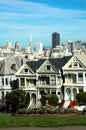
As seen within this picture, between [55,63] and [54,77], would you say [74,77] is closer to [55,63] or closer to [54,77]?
[54,77]

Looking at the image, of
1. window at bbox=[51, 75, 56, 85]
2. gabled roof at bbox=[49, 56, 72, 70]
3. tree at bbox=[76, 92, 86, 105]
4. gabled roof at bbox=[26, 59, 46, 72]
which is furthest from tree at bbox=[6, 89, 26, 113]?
gabled roof at bbox=[49, 56, 72, 70]

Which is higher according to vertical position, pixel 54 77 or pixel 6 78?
pixel 6 78

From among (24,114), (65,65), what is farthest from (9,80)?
(24,114)

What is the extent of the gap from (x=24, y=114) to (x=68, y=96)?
28.9 m

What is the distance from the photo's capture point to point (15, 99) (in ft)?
Result: 166

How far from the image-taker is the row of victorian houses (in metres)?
56.0

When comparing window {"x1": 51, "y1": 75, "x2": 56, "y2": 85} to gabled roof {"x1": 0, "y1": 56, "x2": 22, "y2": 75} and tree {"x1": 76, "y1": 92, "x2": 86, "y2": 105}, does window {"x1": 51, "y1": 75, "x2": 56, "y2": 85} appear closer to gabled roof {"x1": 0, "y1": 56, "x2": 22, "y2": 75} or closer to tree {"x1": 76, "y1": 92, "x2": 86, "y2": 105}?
tree {"x1": 76, "y1": 92, "x2": 86, "y2": 105}

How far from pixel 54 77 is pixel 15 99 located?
8373 mm

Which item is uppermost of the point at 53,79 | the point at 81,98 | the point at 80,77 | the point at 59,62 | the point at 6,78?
the point at 59,62

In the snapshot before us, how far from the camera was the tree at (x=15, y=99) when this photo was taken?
50.6 m

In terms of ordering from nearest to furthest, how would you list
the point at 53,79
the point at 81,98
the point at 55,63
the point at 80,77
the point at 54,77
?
1. the point at 81,98
2. the point at 80,77
3. the point at 54,77
4. the point at 53,79
5. the point at 55,63

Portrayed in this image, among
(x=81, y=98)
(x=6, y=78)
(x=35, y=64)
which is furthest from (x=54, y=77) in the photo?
(x=6, y=78)

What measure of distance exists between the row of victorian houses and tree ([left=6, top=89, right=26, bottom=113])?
5415 mm

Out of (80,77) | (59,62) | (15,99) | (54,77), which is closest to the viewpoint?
(15,99)
